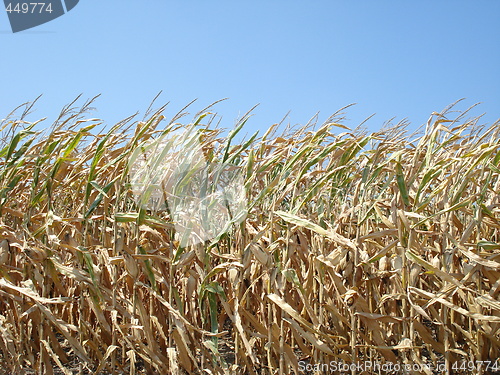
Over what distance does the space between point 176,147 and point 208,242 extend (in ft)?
1.66

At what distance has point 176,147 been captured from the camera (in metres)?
2.67

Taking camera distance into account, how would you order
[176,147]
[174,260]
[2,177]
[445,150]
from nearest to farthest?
[174,260]
[176,147]
[2,177]
[445,150]

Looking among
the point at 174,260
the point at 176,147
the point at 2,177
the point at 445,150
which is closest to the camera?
the point at 174,260

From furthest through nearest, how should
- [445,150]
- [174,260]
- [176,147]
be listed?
[445,150] → [176,147] → [174,260]

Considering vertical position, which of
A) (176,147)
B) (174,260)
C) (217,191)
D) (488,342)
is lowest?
(488,342)

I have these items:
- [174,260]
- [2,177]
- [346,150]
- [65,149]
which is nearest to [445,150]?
[346,150]

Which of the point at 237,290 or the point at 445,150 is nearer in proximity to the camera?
the point at 237,290

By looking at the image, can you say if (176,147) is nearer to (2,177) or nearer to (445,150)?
(2,177)

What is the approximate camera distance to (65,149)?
120 inches

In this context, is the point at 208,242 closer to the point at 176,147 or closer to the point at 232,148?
the point at 176,147

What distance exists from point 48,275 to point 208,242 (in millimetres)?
Result: 866

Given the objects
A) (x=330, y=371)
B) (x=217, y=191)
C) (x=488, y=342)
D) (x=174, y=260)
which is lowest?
(x=488, y=342)

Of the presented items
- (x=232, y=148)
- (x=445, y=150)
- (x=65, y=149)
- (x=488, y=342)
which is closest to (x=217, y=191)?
(x=232, y=148)

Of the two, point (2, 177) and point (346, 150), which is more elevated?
point (2, 177)
